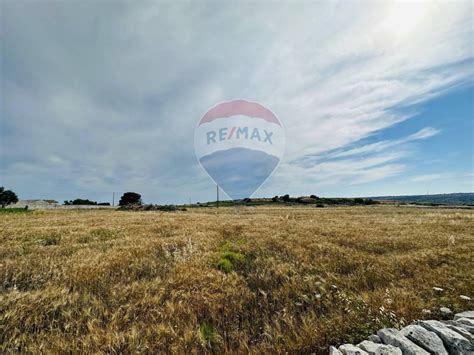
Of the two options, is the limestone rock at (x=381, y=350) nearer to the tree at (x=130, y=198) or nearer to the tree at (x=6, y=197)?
the tree at (x=130, y=198)

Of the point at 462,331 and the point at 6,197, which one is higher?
the point at 6,197

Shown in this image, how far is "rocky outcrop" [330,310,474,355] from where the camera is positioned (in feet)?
10.4

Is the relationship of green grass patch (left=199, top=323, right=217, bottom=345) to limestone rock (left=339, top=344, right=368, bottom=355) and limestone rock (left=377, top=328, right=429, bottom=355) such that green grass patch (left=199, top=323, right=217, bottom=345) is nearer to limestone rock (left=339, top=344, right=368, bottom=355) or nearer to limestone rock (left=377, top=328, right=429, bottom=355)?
limestone rock (left=339, top=344, right=368, bottom=355)

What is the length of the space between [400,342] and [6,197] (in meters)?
139

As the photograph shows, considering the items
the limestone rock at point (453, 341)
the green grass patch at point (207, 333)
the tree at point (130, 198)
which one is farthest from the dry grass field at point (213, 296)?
the tree at point (130, 198)

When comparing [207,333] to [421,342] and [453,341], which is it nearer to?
[421,342]

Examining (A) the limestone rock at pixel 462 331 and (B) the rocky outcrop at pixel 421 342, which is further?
(A) the limestone rock at pixel 462 331

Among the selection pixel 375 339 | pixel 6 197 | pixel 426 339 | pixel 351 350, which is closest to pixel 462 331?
pixel 426 339

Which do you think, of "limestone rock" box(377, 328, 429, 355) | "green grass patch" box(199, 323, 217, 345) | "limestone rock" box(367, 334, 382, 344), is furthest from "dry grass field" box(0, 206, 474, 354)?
"limestone rock" box(377, 328, 429, 355)

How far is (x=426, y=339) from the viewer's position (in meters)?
3.35

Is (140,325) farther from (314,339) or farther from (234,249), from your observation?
(234,249)

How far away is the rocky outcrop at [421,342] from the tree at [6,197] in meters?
136

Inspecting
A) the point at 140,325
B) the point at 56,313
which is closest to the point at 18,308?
the point at 56,313

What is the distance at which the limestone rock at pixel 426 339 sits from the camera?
3.21 meters
